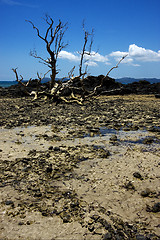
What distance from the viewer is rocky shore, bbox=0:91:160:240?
9.68 ft

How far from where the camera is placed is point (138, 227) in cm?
296

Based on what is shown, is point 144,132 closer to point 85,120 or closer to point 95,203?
point 85,120

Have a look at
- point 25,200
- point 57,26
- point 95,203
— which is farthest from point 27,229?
point 57,26

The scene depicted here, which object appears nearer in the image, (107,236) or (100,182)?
(107,236)

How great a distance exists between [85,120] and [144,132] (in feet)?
9.87

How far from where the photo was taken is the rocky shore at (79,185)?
2952 millimetres

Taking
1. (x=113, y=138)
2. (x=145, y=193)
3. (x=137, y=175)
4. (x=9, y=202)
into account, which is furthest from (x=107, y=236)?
(x=113, y=138)

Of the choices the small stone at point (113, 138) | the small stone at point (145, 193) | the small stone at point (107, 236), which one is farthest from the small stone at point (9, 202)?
the small stone at point (113, 138)

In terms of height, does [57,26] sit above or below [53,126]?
above

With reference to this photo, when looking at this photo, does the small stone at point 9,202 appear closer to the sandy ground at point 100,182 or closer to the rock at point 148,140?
the sandy ground at point 100,182

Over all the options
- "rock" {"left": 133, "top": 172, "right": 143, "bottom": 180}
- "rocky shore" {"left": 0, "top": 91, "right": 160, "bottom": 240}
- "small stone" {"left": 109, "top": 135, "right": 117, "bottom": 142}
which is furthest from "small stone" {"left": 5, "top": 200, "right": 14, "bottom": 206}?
"small stone" {"left": 109, "top": 135, "right": 117, "bottom": 142}

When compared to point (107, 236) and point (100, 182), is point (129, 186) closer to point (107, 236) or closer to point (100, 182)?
point (100, 182)

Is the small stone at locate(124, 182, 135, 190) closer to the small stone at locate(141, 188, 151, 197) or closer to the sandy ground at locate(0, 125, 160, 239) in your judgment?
the sandy ground at locate(0, 125, 160, 239)

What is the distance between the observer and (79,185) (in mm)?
4129
